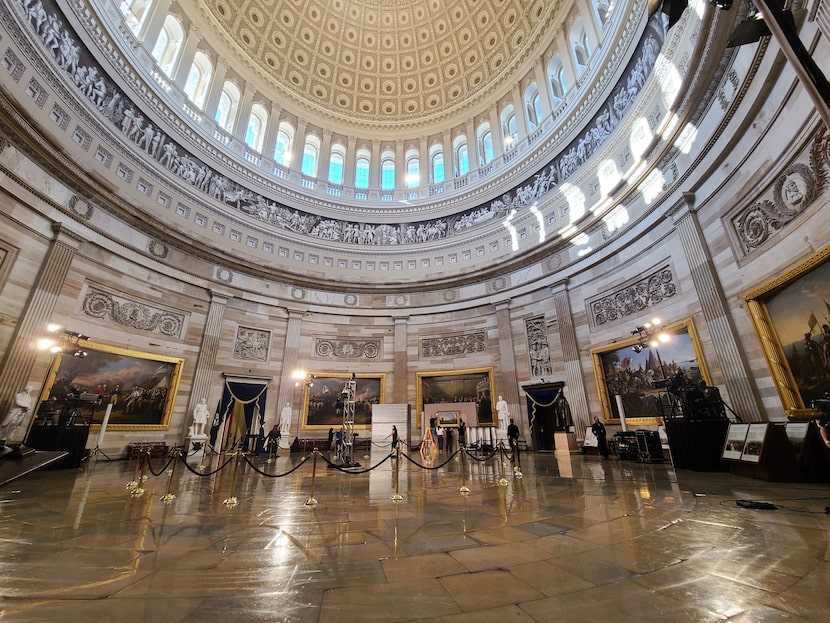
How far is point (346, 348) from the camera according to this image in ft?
68.1

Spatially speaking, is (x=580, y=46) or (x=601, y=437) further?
(x=580, y=46)

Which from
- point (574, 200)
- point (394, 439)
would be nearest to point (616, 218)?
point (574, 200)

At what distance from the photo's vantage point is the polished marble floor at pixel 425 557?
227 cm

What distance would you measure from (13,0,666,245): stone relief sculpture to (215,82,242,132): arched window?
4.90m

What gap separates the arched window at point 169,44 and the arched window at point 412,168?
1489cm

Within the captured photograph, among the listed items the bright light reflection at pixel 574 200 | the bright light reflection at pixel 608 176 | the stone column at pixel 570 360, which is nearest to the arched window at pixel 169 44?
the bright light reflection at pixel 574 200

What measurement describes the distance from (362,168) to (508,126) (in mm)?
10987

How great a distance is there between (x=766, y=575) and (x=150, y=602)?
174 inches

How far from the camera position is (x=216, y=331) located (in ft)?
55.7

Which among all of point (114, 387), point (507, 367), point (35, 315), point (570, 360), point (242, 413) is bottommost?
point (242, 413)

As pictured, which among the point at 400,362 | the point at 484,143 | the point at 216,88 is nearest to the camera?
the point at 400,362

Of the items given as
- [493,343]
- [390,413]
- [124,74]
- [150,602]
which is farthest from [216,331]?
[150,602]

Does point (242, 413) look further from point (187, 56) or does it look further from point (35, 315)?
point (187, 56)

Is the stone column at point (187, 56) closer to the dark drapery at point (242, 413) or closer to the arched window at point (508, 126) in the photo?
the dark drapery at point (242, 413)
